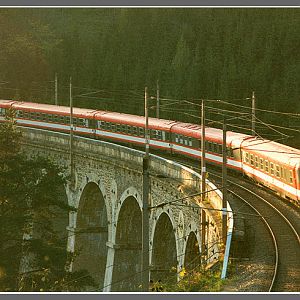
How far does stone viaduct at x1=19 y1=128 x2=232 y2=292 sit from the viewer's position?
38100mm

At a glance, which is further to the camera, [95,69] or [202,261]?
[95,69]

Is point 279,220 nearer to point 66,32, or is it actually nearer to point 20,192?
point 20,192

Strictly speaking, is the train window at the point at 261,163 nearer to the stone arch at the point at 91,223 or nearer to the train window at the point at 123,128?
the stone arch at the point at 91,223

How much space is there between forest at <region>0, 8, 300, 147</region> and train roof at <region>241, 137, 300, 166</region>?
373cm

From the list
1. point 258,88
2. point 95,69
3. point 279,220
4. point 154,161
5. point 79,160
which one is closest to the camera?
point 279,220

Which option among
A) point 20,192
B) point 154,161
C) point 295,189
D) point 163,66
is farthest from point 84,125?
point 295,189

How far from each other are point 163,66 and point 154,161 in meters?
20.1

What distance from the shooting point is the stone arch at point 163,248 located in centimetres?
4494

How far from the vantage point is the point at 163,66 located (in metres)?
66.4

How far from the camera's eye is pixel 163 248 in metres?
46.6

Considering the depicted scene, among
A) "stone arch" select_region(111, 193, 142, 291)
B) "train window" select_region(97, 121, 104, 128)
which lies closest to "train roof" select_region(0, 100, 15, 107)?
"train window" select_region(97, 121, 104, 128)

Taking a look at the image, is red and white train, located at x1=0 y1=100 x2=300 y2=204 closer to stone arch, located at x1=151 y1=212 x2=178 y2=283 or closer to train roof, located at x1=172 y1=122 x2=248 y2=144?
train roof, located at x1=172 y1=122 x2=248 y2=144

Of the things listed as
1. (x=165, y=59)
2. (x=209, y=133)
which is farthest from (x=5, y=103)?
(x=209, y=133)

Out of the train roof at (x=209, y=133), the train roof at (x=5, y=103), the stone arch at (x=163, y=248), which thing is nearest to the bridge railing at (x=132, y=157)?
the stone arch at (x=163, y=248)
